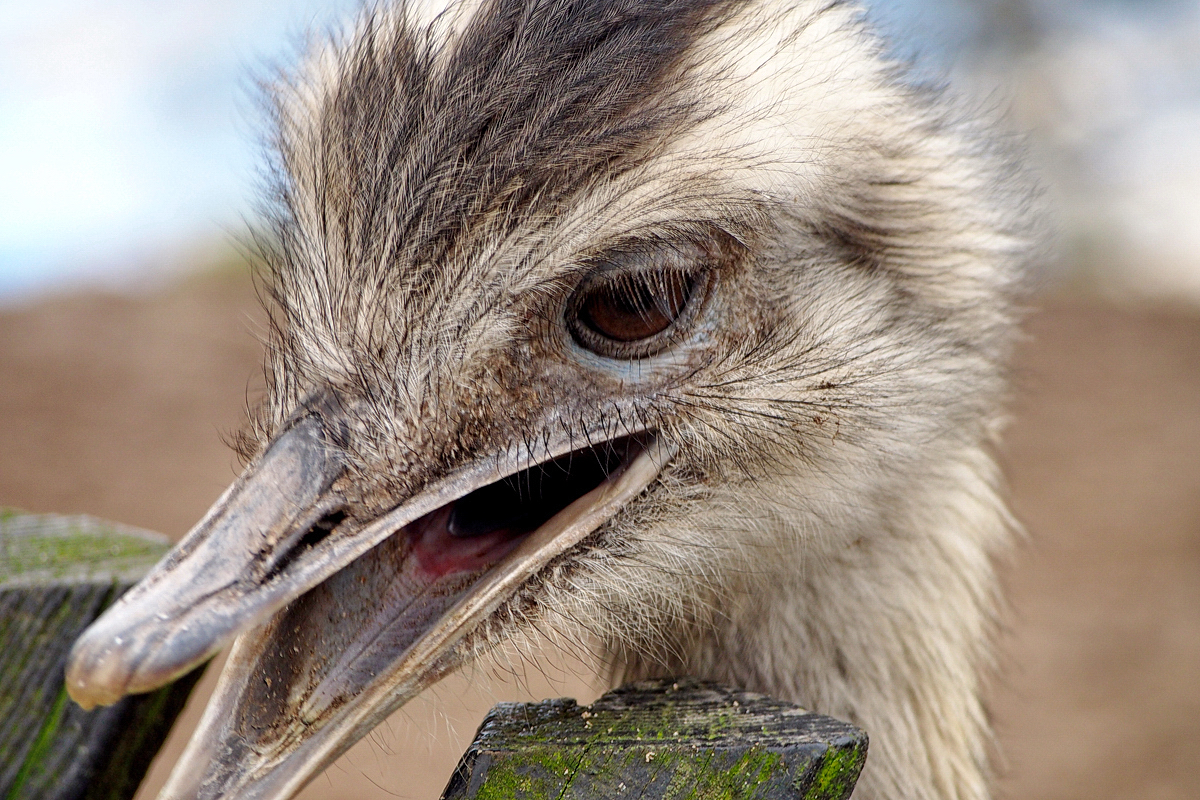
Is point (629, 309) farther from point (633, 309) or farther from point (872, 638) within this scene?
point (872, 638)

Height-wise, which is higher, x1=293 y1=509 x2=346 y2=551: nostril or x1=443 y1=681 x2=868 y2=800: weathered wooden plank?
x1=293 y1=509 x2=346 y2=551: nostril

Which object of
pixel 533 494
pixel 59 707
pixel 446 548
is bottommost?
pixel 59 707

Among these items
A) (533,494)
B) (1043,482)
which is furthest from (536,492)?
(1043,482)

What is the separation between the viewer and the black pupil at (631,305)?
134 centimetres

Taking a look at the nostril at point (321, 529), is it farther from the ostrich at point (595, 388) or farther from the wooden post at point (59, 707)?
the wooden post at point (59, 707)

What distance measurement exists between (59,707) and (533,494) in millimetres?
533

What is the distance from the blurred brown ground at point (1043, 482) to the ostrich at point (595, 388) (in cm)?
174

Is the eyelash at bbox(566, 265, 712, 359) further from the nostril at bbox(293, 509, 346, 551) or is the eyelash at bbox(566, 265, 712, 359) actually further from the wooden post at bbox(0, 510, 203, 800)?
the wooden post at bbox(0, 510, 203, 800)

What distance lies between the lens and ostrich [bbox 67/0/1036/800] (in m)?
1.25

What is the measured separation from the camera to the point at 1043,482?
228 inches

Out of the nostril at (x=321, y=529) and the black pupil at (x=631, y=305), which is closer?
the nostril at (x=321, y=529)

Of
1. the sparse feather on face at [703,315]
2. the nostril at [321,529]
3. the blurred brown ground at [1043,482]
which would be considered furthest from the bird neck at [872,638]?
the blurred brown ground at [1043,482]

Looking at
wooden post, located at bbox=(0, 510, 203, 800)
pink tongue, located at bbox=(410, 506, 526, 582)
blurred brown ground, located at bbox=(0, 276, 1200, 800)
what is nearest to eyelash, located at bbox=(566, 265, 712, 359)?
pink tongue, located at bbox=(410, 506, 526, 582)

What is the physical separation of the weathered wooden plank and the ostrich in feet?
0.75
